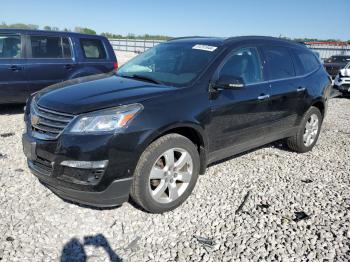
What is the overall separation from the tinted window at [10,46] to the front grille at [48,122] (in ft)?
13.9

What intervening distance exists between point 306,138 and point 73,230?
3994 millimetres

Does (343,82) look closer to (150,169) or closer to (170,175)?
(170,175)

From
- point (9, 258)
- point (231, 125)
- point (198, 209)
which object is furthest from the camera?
point (231, 125)

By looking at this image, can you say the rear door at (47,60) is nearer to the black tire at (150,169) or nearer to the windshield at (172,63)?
the windshield at (172,63)

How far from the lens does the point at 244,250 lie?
2.99 m

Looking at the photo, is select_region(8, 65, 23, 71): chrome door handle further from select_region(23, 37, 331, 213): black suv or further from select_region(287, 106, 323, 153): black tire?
select_region(287, 106, 323, 153): black tire

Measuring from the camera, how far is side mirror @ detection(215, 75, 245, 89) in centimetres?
371

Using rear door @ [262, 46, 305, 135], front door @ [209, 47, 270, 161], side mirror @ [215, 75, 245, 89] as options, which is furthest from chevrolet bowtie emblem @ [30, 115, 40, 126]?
rear door @ [262, 46, 305, 135]

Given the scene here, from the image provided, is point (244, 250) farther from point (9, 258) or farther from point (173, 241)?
point (9, 258)

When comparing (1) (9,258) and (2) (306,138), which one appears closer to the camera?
(1) (9,258)

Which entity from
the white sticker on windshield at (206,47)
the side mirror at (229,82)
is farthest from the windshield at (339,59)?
the side mirror at (229,82)

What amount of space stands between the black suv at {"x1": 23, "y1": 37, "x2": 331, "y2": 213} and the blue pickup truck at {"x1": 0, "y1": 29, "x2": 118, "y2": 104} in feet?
10.9

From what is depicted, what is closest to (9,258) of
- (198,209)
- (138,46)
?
→ (198,209)

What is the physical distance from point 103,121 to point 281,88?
2.69 m
